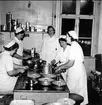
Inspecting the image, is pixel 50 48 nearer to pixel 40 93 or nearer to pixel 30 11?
pixel 30 11

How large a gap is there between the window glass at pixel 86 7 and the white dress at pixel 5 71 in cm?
361

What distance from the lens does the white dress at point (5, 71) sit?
3.28 m

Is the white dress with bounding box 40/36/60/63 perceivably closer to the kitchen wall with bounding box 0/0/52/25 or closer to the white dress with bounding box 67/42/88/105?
the kitchen wall with bounding box 0/0/52/25

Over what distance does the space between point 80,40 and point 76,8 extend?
39.1 inches

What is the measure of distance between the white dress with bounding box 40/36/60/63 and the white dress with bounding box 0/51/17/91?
201cm

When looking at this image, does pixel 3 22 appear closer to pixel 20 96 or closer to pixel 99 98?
pixel 99 98

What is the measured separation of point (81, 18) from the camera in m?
6.22

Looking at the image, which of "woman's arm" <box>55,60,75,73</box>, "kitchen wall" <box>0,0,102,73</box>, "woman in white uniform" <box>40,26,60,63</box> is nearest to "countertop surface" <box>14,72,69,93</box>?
"woman's arm" <box>55,60,75,73</box>

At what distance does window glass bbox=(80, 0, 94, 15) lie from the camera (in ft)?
20.4

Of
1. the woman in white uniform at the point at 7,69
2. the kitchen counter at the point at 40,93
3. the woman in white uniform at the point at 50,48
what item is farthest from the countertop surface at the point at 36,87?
the woman in white uniform at the point at 50,48

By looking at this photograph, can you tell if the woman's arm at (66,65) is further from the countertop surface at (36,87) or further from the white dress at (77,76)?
the countertop surface at (36,87)

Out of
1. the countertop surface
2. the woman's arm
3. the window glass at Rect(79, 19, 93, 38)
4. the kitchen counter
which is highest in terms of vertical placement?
the window glass at Rect(79, 19, 93, 38)

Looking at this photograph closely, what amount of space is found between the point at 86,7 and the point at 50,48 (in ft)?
6.29

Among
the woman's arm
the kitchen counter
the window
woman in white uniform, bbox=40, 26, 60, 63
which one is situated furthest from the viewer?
the window
